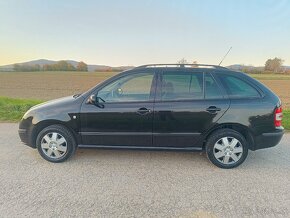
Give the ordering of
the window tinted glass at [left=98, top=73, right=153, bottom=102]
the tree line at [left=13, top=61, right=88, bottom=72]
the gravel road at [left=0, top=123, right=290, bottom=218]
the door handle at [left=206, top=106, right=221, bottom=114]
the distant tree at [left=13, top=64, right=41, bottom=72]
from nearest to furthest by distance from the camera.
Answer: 1. the gravel road at [left=0, top=123, right=290, bottom=218]
2. the door handle at [left=206, top=106, right=221, bottom=114]
3. the window tinted glass at [left=98, top=73, right=153, bottom=102]
4. the distant tree at [left=13, top=64, right=41, bottom=72]
5. the tree line at [left=13, top=61, right=88, bottom=72]

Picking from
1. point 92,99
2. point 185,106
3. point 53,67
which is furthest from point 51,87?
point 53,67

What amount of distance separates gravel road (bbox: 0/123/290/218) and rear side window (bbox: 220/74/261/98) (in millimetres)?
1182

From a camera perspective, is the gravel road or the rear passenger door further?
the rear passenger door

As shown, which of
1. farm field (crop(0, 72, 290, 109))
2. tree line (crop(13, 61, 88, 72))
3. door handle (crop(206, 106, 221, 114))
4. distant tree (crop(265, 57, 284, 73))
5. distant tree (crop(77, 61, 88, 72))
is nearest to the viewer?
door handle (crop(206, 106, 221, 114))

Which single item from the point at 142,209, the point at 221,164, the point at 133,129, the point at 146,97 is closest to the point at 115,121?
the point at 133,129

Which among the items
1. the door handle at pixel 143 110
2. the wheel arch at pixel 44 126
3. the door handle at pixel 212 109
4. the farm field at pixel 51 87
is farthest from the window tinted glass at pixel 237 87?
the farm field at pixel 51 87

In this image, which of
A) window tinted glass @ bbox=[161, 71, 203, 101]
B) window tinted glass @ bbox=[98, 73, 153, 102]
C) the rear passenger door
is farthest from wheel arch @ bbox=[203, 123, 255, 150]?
window tinted glass @ bbox=[98, 73, 153, 102]

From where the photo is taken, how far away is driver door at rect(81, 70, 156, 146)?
12.8ft

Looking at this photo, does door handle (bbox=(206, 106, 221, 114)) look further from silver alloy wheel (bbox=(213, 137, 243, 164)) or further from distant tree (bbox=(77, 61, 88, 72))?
distant tree (bbox=(77, 61, 88, 72))

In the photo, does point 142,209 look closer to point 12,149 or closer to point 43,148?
point 43,148

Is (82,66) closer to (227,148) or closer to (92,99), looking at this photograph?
(92,99)

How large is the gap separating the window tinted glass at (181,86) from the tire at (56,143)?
1.72 metres

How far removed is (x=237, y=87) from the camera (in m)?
3.92

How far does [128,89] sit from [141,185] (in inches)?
65.6
